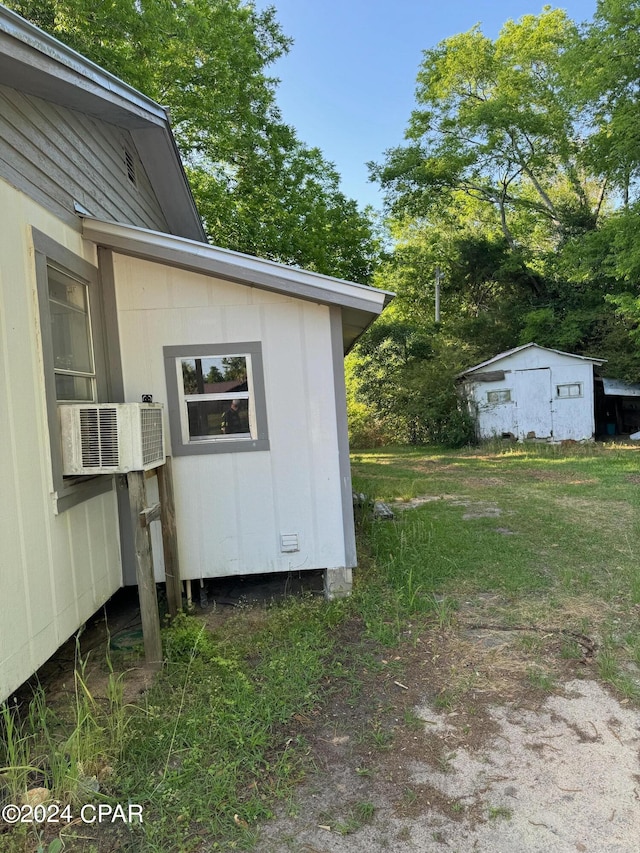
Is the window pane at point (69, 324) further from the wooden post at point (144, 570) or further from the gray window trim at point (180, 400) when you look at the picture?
the wooden post at point (144, 570)

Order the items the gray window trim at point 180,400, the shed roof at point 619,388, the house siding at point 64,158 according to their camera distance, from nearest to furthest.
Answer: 1. the house siding at point 64,158
2. the gray window trim at point 180,400
3. the shed roof at point 619,388

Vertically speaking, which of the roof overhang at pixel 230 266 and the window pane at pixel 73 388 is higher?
the roof overhang at pixel 230 266

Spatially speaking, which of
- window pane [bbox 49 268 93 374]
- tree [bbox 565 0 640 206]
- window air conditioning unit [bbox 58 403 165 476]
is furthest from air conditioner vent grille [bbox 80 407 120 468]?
tree [bbox 565 0 640 206]

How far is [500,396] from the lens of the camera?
631 inches

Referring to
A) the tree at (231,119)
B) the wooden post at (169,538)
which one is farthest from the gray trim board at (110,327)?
the tree at (231,119)

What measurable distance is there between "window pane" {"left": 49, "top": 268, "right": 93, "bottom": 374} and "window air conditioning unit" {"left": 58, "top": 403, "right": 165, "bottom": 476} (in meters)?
0.38

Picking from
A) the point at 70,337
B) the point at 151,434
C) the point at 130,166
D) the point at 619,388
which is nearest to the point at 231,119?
the point at 130,166

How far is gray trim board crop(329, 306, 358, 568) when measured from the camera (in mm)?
4117

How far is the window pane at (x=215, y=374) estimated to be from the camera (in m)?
4.06

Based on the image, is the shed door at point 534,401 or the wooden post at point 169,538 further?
the shed door at point 534,401

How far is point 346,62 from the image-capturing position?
1848 centimetres

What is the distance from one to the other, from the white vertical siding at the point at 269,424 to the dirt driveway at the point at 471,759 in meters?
1.28

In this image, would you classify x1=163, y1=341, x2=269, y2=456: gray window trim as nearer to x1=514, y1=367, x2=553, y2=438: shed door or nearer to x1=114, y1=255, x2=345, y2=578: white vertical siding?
x1=114, y1=255, x2=345, y2=578: white vertical siding

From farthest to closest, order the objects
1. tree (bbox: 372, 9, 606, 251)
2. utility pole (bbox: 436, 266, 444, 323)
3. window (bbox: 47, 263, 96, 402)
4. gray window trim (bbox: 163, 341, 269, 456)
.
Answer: utility pole (bbox: 436, 266, 444, 323), tree (bbox: 372, 9, 606, 251), gray window trim (bbox: 163, 341, 269, 456), window (bbox: 47, 263, 96, 402)
